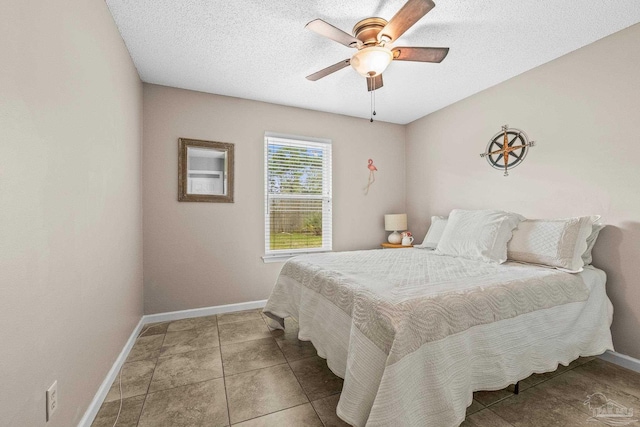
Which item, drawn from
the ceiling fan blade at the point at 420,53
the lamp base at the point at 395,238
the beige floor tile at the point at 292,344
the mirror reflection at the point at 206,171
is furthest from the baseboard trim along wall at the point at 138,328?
the ceiling fan blade at the point at 420,53

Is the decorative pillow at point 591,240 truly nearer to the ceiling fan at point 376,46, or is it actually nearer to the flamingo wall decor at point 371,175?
the ceiling fan at point 376,46

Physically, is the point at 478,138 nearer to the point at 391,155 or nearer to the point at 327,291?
the point at 391,155

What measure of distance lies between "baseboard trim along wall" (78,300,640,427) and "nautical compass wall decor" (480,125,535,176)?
1794 mm

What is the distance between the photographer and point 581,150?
2.39 meters

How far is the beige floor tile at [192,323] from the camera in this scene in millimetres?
2832

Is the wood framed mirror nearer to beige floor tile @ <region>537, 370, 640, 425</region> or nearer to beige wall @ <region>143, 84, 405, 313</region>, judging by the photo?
beige wall @ <region>143, 84, 405, 313</region>

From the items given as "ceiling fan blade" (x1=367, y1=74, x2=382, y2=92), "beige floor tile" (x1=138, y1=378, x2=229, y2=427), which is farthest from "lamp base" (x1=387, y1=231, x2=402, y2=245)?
"beige floor tile" (x1=138, y1=378, x2=229, y2=427)

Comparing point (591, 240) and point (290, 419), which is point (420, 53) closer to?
point (591, 240)

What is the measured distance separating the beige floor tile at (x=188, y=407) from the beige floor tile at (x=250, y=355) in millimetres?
218

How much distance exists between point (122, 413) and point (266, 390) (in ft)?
2.73

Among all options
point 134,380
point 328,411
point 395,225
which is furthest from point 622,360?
point 134,380

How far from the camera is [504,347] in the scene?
4.99 ft

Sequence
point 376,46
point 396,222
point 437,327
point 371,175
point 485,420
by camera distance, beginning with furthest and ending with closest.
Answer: point 371,175 → point 396,222 → point 376,46 → point 485,420 → point 437,327

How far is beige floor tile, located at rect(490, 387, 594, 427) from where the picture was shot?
152 cm
